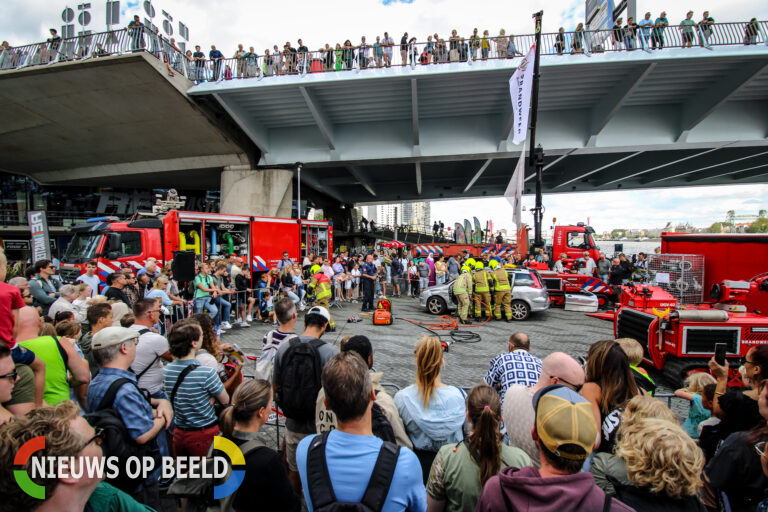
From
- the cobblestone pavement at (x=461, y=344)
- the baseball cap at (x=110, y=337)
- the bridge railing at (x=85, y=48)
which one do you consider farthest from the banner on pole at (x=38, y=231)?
the baseball cap at (x=110, y=337)

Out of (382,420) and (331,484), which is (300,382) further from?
(331,484)

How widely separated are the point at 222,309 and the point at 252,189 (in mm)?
13189

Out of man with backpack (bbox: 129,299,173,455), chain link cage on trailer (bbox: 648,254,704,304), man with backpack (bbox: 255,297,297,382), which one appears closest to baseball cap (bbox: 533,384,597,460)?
man with backpack (bbox: 255,297,297,382)

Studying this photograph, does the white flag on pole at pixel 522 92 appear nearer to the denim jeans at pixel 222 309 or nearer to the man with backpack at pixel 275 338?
the denim jeans at pixel 222 309

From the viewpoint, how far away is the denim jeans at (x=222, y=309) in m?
9.27

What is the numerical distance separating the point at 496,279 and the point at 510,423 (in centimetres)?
883

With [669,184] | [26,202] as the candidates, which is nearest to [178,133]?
[26,202]

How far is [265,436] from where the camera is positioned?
428 cm

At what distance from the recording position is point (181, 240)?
12352 mm

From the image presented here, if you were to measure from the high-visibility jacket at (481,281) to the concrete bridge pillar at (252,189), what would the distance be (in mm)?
14828

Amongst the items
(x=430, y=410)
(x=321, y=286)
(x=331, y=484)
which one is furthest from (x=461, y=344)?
(x=331, y=484)

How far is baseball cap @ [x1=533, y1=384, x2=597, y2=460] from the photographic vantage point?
53.9 inches

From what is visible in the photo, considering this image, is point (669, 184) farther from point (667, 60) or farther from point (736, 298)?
point (736, 298)

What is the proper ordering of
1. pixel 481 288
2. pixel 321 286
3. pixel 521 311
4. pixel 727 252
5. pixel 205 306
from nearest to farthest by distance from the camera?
pixel 727 252, pixel 205 306, pixel 321 286, pixel 481 288, pixel 521 311
